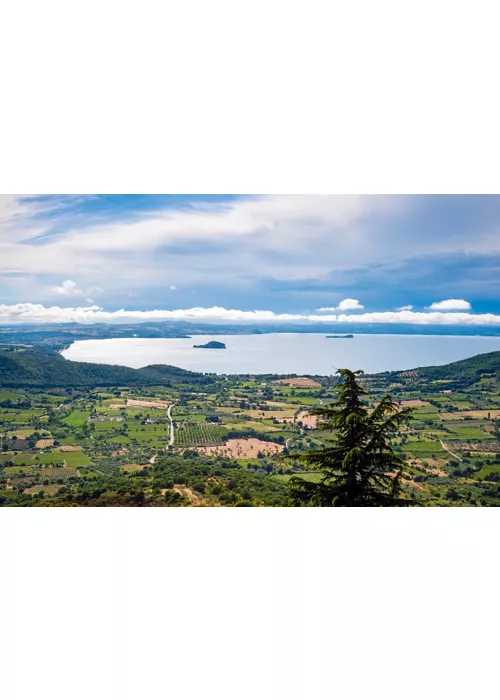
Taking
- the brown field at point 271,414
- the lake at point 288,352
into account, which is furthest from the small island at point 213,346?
the brown field at point 271,414

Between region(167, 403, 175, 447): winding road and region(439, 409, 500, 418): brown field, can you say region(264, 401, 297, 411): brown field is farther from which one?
region(439, 409, 500, 418): brown field

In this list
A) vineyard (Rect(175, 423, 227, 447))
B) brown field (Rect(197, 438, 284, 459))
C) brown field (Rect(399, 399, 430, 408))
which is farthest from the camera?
vineyard (Rect(175, 423, 227, 447))

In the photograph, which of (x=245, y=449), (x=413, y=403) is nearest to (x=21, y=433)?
(x=245, y=449)

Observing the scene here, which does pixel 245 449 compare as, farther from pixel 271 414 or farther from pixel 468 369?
pixel 468 369

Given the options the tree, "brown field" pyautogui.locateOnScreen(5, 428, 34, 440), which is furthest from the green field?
the tree

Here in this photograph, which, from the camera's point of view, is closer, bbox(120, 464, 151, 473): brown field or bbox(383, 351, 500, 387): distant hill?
bbox(120, 464, 151, 473): brown field

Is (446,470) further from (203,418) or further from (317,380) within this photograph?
(203,418)
